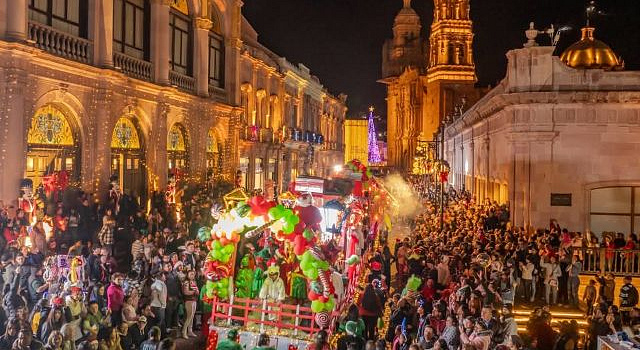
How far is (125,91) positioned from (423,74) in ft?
201

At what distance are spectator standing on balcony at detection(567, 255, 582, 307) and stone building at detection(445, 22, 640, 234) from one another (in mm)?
5952

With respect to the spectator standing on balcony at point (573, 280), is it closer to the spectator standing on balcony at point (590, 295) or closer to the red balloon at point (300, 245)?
the spectator standing on balcony at point (590, 295)

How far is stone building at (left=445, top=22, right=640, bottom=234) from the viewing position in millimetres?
20609

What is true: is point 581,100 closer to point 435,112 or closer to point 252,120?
point 252,120

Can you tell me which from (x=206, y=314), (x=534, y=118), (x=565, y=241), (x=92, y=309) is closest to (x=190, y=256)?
(x=206, y=314)

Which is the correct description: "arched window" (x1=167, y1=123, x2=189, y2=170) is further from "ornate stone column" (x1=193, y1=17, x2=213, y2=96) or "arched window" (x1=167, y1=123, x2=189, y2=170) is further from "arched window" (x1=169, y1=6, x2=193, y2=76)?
"arched window" (x1=169, y1=6, x2=193, y2=76)

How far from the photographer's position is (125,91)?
24.3 m

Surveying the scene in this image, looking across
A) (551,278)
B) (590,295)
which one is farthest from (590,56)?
(590,295)

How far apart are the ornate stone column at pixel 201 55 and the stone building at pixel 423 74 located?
1006 inches

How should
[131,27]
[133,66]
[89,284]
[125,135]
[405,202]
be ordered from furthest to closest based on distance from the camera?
1. [405,202]
2. [131,27]
3. [133,66]
4. [125,135]
5. [89,284]

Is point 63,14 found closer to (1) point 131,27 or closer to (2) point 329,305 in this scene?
(1) point 131,27

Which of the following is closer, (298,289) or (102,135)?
(298,289)

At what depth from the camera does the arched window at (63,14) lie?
1972 cm

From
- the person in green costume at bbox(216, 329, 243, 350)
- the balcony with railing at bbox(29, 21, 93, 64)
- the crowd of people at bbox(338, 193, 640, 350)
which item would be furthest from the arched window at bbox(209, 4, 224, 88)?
the person in green costume at bbox(216, 329, 243, 350)
